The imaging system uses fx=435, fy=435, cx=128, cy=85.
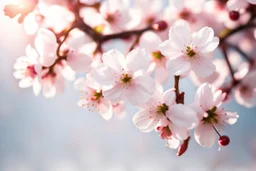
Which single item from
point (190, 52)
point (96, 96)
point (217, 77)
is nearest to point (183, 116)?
point (190, 52)

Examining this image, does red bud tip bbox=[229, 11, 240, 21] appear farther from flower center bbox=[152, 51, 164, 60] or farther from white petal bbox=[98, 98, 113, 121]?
white petal bbox=[98, 98, 113, 121]

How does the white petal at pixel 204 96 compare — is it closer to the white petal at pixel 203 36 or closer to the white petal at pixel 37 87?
the white petal at pixel 203 36

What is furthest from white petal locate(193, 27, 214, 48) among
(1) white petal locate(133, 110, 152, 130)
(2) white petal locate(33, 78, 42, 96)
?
(2) white petal locate(33, 78, 42, 96)

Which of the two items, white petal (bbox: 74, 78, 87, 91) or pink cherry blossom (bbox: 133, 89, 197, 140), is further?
white petal (bbox: 74, 78, 87, 91)

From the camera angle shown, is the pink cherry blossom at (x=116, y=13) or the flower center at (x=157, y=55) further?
the pink cherry blossom at (x=116, y=13)

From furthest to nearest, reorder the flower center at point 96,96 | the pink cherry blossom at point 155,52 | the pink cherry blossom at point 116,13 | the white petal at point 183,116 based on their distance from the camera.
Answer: the pink cherry blossom at point 116,13 < the pink cherry blossom at point 155,52 < the flower center at point 96,96 < the white petal at point 183,116

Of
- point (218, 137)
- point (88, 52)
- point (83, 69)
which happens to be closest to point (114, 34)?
point (88, 52)

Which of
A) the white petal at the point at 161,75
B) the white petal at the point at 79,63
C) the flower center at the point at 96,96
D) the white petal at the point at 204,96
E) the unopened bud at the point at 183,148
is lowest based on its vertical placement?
the white petal at the point at 161,75

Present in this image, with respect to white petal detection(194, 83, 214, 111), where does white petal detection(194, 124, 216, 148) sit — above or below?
below

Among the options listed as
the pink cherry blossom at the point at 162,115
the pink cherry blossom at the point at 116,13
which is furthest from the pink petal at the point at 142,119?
the pink cherry blossom at the point at 116,13
